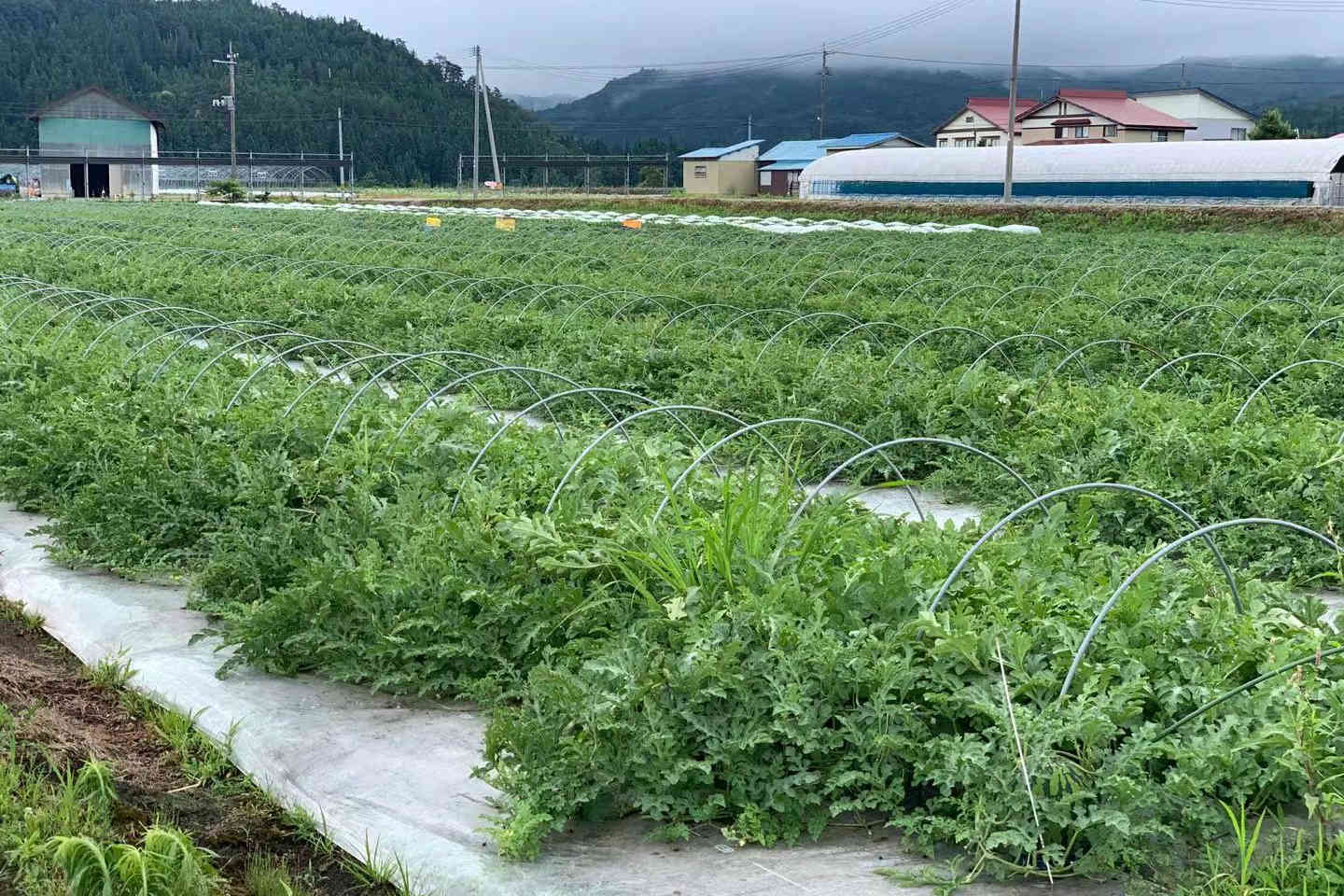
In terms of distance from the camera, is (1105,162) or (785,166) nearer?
(1105,162)

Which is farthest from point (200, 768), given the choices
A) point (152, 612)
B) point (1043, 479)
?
point (1043, 479)

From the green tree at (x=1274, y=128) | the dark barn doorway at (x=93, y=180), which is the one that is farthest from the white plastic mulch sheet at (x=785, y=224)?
the green tree at (x=1274, y=128)

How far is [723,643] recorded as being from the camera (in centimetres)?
429

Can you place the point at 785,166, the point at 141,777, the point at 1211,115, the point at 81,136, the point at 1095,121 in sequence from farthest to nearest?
the point at 1211,115, the point at 81,136, the point at 1095,121, the point at 785,166, the point at 141,777

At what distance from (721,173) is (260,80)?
58381mm

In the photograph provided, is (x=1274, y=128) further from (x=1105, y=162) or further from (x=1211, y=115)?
(x=1211, y=115)

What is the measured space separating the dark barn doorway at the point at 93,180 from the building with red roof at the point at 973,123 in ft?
180

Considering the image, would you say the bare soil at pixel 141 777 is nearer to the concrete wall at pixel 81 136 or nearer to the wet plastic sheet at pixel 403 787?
the wet plastic sheet at pixel 403 787

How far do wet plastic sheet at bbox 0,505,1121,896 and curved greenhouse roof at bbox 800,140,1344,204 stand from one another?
43470mm

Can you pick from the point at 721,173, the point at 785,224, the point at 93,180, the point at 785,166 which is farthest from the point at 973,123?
the point at 785,224

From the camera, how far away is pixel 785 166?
250ft

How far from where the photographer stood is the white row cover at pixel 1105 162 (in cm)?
4238

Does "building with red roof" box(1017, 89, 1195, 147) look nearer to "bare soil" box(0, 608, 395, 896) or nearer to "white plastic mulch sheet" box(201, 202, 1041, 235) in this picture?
"white plastic mulch sheet" box(201, 202, 1041, 235)

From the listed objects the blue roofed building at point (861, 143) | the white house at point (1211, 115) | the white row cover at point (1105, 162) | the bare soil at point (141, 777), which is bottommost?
the bare soil at point (141, 777)
